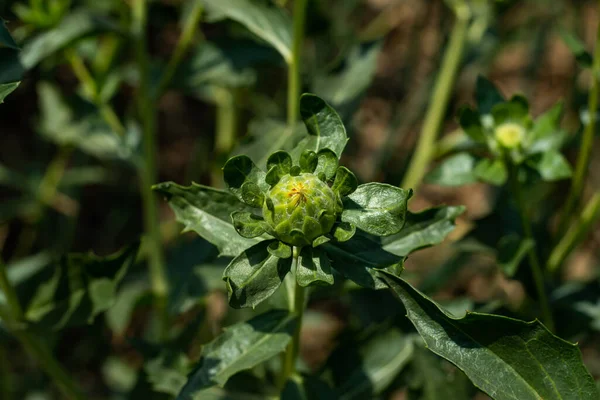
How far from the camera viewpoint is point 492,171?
6.12ft

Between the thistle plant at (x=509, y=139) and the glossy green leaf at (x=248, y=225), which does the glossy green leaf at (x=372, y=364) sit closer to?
the thistle plant at (x=509, y=139)

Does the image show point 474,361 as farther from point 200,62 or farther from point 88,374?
point 88,374

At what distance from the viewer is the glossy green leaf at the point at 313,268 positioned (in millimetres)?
1329

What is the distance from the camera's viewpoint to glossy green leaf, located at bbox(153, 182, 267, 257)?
149 cm

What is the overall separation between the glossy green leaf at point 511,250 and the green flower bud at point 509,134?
258 mm

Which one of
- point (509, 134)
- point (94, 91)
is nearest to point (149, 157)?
point (94, 91)

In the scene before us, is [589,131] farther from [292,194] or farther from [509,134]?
[292,194]

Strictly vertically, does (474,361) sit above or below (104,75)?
below

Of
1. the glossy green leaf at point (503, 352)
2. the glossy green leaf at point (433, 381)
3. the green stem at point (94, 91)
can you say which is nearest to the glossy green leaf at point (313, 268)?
the glossy green leaf at point (503, 352)

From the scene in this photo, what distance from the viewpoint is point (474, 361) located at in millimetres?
1384

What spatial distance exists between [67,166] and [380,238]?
2.23m

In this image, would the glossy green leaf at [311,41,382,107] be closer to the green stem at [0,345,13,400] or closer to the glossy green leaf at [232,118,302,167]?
the glossy green leaf at [232,118,302,167]

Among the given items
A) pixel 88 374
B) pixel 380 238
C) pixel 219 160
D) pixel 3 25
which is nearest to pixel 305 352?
pixel 88 374

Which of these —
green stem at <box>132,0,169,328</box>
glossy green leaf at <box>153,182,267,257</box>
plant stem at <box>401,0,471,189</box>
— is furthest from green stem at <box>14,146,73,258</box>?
glossy green leaf at <box>153,182,267,257</box>
